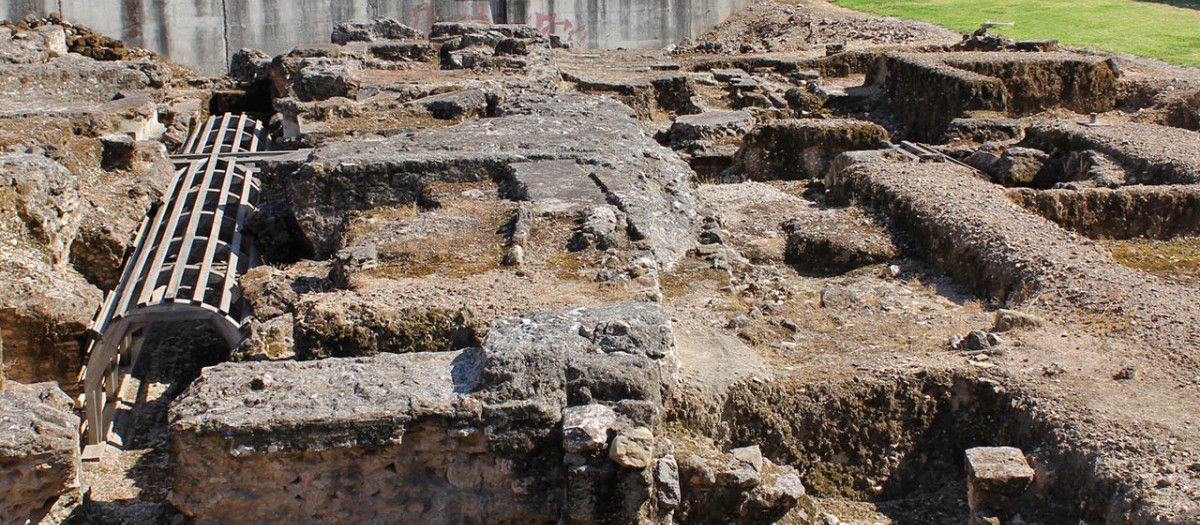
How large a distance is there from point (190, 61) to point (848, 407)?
15.2m

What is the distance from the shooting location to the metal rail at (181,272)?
5.70 meters

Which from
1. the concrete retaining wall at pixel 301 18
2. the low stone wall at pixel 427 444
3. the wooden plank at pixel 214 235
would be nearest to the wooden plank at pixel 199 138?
the wooden plank at pixel 214 235

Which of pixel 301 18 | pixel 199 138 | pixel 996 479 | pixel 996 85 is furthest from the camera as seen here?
pixel 301 18

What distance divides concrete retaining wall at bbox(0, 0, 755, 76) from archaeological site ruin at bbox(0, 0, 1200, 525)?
5.24 meters

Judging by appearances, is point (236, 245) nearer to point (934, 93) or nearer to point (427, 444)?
point (427, 444)

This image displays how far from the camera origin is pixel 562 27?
18.3 meters

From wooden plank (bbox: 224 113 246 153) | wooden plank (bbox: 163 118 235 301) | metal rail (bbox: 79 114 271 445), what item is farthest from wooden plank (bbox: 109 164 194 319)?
wooden plank (bbox: 224 113 246 153)

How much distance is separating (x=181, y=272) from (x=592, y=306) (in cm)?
319

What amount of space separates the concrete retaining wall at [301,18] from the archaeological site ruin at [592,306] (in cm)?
524

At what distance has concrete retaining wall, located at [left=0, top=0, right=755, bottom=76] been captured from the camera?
16.2 metres

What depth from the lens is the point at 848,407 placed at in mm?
4074

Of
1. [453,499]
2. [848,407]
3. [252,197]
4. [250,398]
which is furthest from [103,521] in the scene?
[252,197]

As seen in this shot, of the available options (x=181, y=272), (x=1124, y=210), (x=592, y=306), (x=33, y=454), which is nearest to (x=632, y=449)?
(x=592, y=306)

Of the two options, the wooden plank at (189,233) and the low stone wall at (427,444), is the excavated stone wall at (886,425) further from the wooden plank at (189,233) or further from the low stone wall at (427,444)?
the wooden plank at (189,233)
